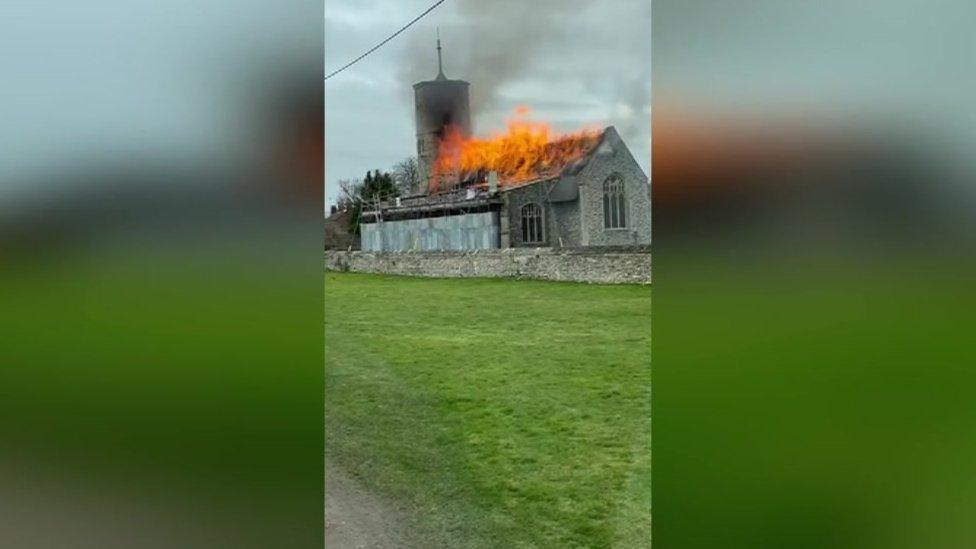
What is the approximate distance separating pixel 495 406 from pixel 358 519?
140 cm

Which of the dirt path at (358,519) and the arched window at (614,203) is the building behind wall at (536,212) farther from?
the dirt path at (358,519)

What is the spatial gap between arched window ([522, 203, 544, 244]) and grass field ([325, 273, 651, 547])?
0.34 m

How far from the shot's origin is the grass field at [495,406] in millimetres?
3045

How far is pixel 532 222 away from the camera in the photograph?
499 cm

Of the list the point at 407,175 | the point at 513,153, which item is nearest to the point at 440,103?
the point at 407,175

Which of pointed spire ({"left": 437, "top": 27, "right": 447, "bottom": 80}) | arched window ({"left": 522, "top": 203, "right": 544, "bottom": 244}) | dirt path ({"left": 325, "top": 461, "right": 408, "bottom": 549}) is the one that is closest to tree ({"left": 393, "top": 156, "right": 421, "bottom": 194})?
pointed spire ({"left": 437, "top": 27, "right": 447, "bottom": 80})

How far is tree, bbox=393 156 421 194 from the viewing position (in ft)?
13.9

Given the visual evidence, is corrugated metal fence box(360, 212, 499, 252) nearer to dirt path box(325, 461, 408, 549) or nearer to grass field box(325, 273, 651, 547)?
grass field box(325, 273, 651, 547)

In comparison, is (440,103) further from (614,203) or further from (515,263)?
(515,263)
